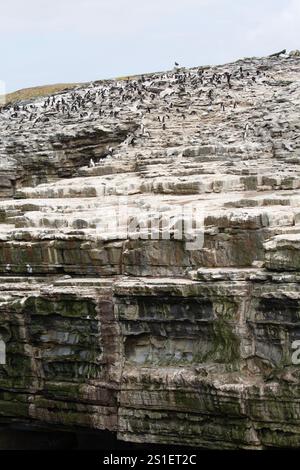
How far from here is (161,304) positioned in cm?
2631

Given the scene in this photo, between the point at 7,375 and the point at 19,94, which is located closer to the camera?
the point at 7,375

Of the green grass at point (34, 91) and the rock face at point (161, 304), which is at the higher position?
the green grass at point (34, 91)

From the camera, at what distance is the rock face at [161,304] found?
2480 cm

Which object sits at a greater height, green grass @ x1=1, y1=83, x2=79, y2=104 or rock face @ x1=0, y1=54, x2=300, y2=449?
green grass @ x1=1, y1=83, x2=79, y2=104

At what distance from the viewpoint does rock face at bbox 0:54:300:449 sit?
24.8 meters

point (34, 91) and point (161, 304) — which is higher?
point (34, 91)

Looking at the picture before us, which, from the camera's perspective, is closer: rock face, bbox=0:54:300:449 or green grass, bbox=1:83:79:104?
rock face, bbox=0:54:300:449

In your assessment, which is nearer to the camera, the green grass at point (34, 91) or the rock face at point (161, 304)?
the rock face at point (161, 304)

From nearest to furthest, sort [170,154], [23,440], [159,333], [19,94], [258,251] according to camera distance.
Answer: [258,251] → [159,333] → [23,440] → [170,154] → [19,94]

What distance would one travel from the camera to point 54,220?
96.1 ft

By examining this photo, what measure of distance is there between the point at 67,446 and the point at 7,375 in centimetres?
620

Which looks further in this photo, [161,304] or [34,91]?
[34,91]

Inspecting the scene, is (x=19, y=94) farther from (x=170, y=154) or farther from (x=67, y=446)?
(x=67, y=446)
